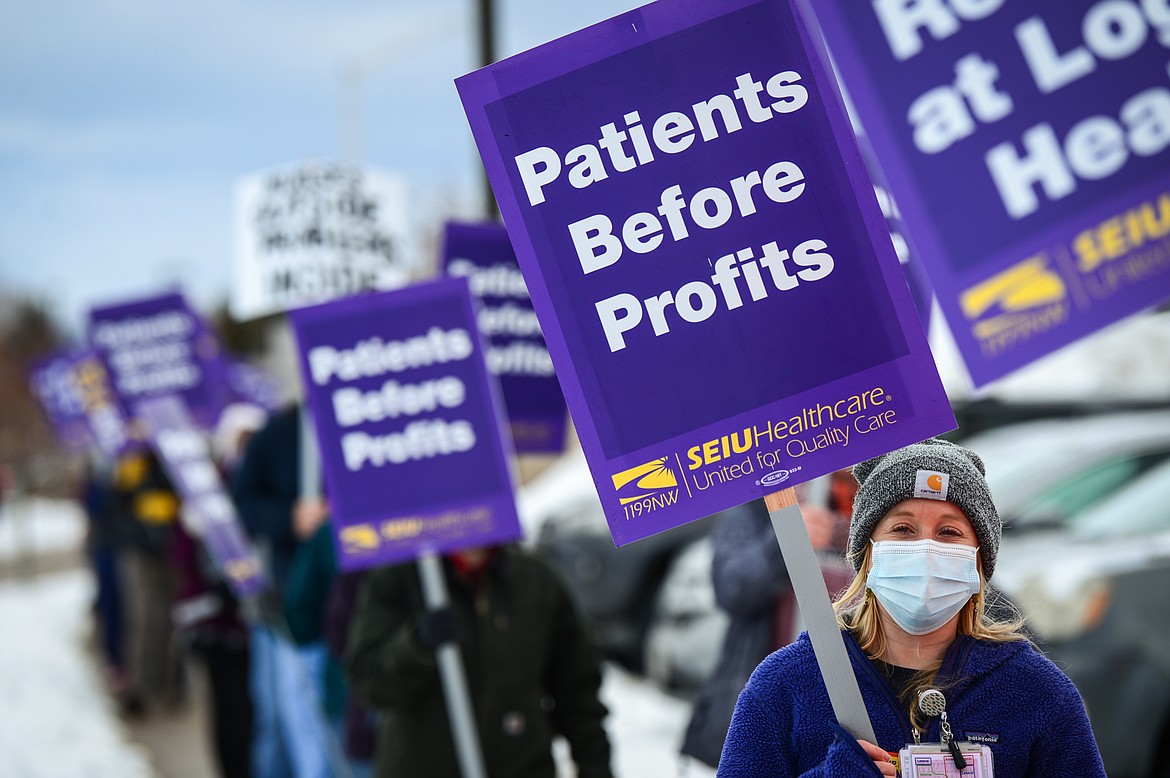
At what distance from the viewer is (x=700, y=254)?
2.52 metres

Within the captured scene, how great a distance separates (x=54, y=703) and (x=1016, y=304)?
9.22 meters

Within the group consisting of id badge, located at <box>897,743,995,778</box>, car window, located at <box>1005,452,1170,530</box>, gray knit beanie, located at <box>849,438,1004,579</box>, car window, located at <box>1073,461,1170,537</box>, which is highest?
gray knit beanie, located at <box>849,438,1004,579</box>

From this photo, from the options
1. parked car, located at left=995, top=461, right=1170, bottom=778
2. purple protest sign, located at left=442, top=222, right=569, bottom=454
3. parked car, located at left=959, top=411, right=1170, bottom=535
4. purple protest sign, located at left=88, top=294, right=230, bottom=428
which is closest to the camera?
parked car, located at left=995, top=461, right=1170, bottom=778

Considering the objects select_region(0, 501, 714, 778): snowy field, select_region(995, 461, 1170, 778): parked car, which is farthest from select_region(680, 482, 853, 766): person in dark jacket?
select_region(995, 461, 1170, 778): parked car

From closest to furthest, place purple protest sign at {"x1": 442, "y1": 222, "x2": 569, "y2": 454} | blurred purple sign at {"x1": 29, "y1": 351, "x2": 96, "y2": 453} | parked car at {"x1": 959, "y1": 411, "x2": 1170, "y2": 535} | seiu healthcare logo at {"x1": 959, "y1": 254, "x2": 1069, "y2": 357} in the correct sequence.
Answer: seiu healthcare logo at {"x1": 959, "y1": 254, "x2": 1069, "y2": 357} → purple protest sign at {"x1": 442, "y1": 222, "x2": 569, "y2": 454} → parked car at {"x1": 959, "y1": 411, "x2": 1170, "y2": 535} → blurred purple sign at {"x1": 29, "y1": 351, "x2": 96, "y2": 453}

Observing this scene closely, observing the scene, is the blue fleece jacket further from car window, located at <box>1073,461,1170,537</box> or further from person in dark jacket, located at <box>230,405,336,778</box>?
car window, located at <box>1073,461,1170,537</box>

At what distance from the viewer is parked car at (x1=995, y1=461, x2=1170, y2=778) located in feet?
19.0

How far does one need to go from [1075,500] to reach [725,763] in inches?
209

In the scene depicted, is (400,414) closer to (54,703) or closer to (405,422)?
(405,422)

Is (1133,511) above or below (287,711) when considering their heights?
below

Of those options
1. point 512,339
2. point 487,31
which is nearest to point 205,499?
point 512,339

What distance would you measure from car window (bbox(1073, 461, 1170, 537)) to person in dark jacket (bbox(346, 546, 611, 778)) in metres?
3.17

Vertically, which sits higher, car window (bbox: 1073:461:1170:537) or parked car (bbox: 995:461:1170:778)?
car window (bbox: 1073:461:1170:537)

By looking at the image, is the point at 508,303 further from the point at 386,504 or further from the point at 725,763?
the point at 725,763
